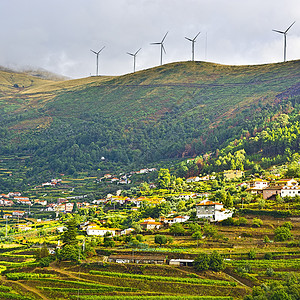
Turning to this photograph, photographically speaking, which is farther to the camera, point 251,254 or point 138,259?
point 138,259

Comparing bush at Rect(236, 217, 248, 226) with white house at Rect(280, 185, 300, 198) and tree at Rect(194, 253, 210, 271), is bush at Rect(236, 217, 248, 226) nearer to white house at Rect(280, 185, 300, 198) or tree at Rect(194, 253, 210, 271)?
white house at Rect(280, 185, 300, 198)

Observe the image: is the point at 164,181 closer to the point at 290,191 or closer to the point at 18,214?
the point at 18,214

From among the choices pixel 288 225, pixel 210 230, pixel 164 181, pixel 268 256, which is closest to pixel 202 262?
pixel 268 256

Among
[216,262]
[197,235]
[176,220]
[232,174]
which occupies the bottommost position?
[216,262]

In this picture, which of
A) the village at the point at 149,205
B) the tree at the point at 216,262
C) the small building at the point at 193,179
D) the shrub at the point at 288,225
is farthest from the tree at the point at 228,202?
the small building at the point at 193,179

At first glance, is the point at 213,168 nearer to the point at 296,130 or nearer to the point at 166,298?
the point at 296,130

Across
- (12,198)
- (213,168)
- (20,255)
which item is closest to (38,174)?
(12,198)
